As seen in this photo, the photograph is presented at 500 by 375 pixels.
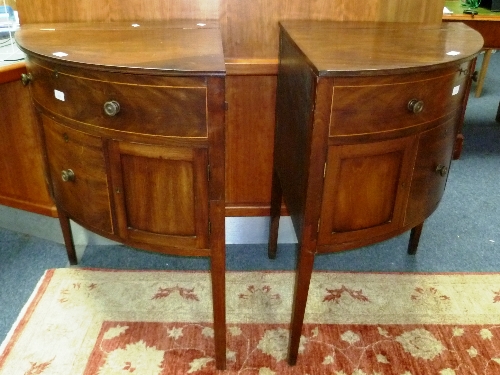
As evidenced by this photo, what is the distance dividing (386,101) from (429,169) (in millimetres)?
286

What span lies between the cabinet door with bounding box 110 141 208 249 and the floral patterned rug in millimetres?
393

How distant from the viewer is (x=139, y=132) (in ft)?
3.68

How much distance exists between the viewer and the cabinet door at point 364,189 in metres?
1.14

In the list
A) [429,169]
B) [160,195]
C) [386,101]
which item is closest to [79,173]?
[160,195]

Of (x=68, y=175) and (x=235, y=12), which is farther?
(x=235, y=12)

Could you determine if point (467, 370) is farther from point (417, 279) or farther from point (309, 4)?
point (309, 4)

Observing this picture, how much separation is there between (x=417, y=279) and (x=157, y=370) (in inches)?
37.8

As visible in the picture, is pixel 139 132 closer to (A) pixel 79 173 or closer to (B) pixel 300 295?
(A) pixel 79 173

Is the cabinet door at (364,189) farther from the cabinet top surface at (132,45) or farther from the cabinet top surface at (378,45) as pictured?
the cabinet top surface at (132,45)

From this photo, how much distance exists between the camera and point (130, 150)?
1158 mm

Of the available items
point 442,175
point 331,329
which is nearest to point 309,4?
point 442,175

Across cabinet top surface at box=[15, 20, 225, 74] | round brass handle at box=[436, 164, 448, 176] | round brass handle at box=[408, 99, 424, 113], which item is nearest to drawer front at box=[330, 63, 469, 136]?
round brass handle at box=[408, 99, 424, 113]

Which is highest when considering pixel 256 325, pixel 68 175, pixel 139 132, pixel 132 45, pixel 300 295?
pixel 132 45

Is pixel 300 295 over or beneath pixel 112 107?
beneath
